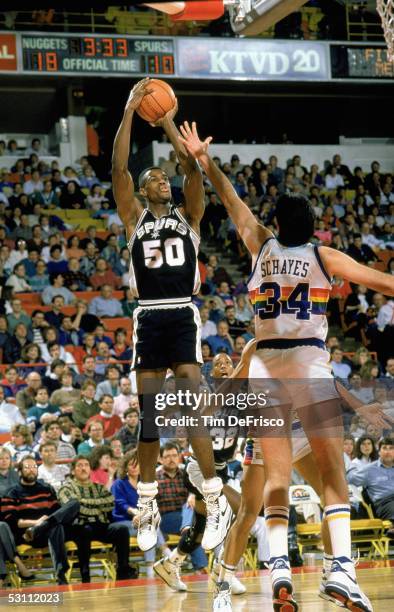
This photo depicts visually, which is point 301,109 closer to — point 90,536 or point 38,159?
point 38,159

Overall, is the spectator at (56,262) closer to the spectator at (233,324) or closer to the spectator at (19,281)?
the spectator at (19,281)

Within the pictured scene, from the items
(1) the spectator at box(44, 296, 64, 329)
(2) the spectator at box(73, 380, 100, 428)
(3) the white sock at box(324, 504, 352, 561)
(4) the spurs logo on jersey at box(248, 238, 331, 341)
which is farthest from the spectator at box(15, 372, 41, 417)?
(3) the white sock at box(324, 504, 352, 561)

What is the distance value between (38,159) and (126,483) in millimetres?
11805

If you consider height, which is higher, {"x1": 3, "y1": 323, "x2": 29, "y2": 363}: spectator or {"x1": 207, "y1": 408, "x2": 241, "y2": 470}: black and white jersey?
{"x1": 3, "y1": 323, "x2": 29, "y2": 363}: spectator

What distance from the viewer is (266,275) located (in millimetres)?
6199

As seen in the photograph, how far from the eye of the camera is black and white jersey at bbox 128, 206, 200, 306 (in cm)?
702

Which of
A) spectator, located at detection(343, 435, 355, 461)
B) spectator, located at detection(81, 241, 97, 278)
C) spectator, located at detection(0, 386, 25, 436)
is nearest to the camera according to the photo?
spectator, located at detection(343, 435, 355, 461)

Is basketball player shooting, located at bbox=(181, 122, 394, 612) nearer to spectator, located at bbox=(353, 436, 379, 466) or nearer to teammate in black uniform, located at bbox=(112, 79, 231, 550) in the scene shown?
teammate in black uniform, located at bbox=(112, 79, 231, 550)

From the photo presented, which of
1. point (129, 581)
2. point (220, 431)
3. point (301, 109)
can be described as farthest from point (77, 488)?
point (301, 109)

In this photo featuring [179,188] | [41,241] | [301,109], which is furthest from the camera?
[301,109]

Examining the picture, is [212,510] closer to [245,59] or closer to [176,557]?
[176,557]

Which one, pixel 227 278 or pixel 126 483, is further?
pixel 227 278

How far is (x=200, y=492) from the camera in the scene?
9031mm

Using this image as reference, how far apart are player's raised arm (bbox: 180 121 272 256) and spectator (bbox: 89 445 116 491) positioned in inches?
219
